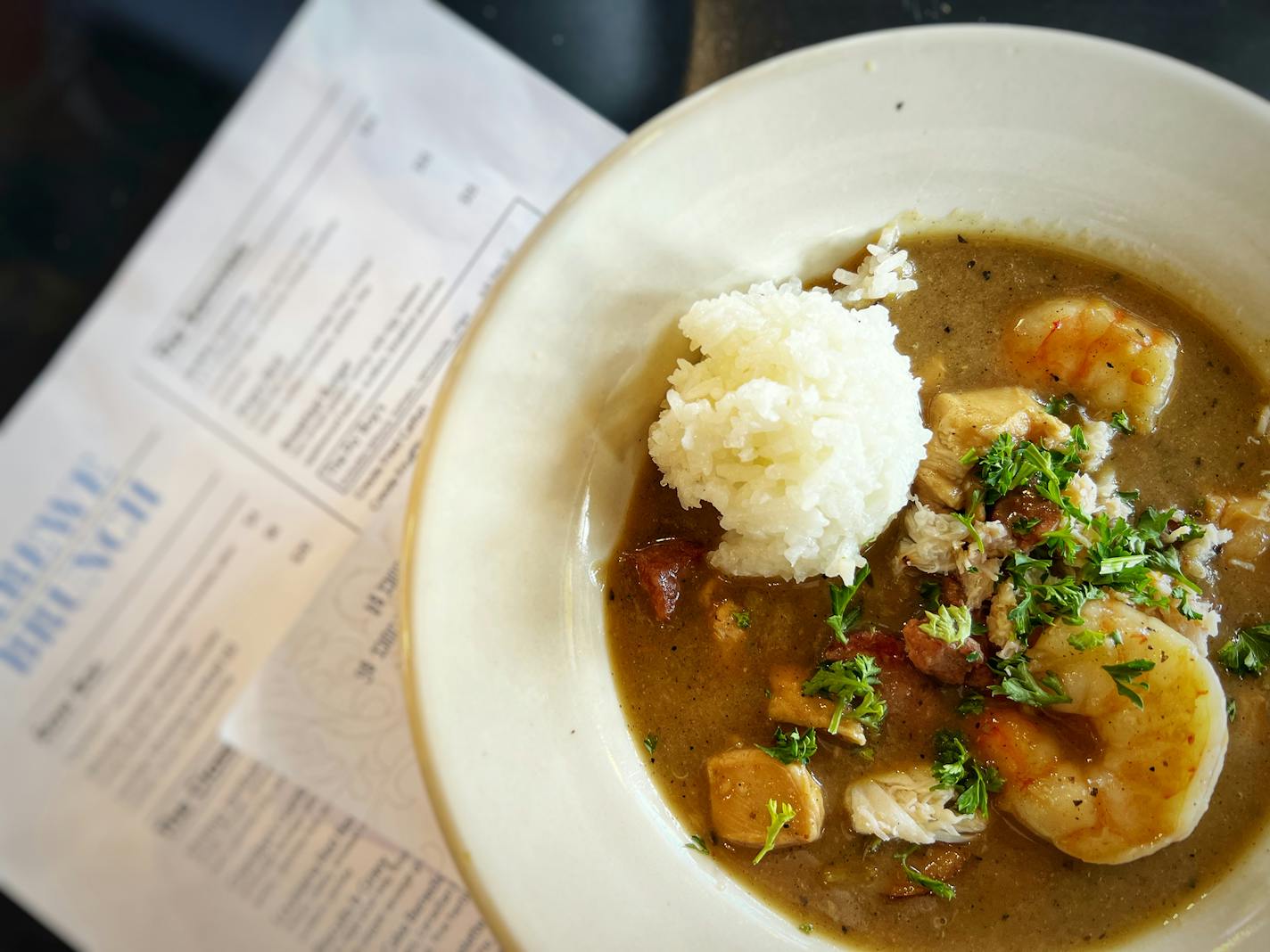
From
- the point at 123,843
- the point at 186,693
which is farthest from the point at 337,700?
the point at 123,843

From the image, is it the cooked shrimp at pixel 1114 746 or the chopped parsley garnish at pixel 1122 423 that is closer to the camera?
Result: the cooked shrimp at pixel 1114 746

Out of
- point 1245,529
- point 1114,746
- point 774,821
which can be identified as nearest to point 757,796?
point 774,821

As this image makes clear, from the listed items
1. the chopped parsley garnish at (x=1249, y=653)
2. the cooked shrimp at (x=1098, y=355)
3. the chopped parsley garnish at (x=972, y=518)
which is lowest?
the chopped parsley garnish at (x=972, y=518)

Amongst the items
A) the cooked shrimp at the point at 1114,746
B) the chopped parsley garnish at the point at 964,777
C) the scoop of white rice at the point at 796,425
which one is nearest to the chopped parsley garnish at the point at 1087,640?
the cooked shrimp at the point at 1114,746

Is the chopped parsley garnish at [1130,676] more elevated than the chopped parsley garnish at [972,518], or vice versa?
the chopped parsley garnish at [972,518]

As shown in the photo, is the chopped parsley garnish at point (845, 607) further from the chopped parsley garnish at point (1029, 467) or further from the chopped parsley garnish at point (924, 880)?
the chopped parsley garnish at point (924, 880)

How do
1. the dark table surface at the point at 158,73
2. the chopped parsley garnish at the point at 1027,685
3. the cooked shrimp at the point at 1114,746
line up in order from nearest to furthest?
the cooked shrimp at the point at 1114,746 → the chopped parsley garnish at the point at 1027,685 → the dark table surface at the point at 158,73

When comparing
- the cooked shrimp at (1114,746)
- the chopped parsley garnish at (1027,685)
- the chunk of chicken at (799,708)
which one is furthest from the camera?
the chunk of chicken at (799,708)

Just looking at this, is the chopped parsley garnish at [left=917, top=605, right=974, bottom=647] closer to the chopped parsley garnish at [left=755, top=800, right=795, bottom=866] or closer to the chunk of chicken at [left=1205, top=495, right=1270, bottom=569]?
the chopped parsley garnish at [left=755, top=800, right=795, bottom=866]
